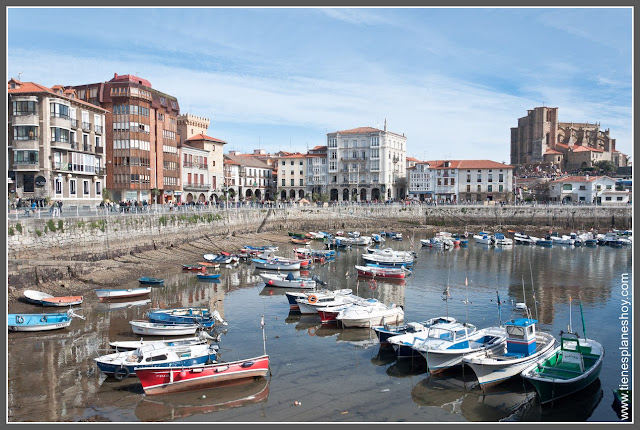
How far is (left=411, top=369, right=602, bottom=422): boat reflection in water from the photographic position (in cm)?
1836

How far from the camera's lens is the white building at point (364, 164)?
11169 cm

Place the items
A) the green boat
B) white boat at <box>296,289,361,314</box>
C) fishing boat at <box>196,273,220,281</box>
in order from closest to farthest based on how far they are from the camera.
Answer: the green boat, white boat at <box>296,289,361,314</box>, fishing boat at <box>196,273,220,281</box>

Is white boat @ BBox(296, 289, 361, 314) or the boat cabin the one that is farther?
white boat @ BBox(296, 289, 361, 314)

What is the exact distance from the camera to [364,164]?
4456 inches

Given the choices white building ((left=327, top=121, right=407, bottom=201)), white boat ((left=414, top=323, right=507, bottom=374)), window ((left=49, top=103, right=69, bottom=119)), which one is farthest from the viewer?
white building ((left=327, top=121, right=407, bottom=201))

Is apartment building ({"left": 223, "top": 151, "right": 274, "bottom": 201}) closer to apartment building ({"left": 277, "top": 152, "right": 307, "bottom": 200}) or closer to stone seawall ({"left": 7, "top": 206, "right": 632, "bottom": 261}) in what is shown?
apartment building ({"left": 277, "top": 152, "right": 307, "bottom": 200})

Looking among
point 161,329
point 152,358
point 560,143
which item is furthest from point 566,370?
point 560,143

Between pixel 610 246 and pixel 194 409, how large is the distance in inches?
2674

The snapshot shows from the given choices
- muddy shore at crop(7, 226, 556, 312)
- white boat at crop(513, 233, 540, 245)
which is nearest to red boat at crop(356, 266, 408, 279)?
muddy shore at crop(7, 226, 556, 312)

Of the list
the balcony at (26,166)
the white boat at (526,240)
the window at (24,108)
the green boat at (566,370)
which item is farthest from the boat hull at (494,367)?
the white boat at (526,240)

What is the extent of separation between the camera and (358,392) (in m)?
20.1

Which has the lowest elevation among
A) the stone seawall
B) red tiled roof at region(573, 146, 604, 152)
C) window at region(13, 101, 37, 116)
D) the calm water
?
the calm water

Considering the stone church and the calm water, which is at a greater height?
the stone church

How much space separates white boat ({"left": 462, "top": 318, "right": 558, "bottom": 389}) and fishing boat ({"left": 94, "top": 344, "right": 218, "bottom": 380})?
10.7 meters
